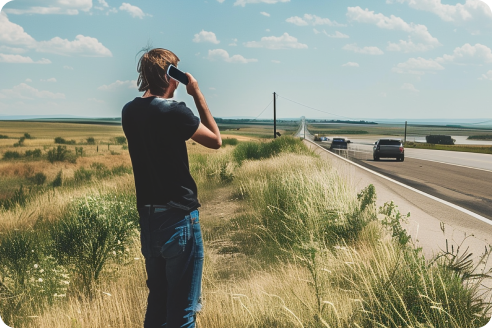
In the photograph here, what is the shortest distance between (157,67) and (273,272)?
3294 millimetres

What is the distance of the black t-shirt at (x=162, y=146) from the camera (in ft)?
7.14

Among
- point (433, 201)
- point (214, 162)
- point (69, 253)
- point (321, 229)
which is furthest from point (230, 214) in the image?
point (214, 162)

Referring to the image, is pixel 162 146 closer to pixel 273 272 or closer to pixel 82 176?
pixel 273 272

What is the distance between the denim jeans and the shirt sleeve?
445mm

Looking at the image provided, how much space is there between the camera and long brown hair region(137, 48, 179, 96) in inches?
89.9

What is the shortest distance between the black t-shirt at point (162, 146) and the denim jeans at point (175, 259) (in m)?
0.10

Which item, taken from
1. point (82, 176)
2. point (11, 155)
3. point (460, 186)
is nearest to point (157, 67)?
point (460, 186)

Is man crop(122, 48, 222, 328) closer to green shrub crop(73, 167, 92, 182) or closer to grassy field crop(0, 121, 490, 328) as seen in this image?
grassy field crop(0, 121, 490, 328)

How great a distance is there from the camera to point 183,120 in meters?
2.17

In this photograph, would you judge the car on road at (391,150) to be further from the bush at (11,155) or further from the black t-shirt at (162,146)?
the bush at (11,155)

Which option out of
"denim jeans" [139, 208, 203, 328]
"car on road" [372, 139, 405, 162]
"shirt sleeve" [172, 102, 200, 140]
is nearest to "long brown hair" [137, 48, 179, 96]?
"shirt sleeve" [172, 102, 200, 140]

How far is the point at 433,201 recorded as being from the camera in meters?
11.1

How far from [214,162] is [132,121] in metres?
16.6

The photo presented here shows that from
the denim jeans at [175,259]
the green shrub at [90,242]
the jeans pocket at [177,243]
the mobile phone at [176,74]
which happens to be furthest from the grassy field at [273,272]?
the mobile phone at [176,74]
